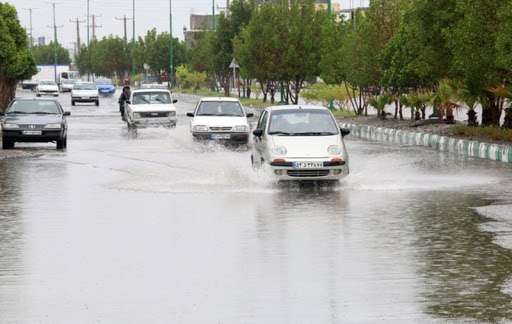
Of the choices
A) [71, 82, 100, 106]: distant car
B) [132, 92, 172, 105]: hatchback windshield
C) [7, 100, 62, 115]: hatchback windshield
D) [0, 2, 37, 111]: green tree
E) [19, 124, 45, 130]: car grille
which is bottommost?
[71, 82, 100, 106]: distant car

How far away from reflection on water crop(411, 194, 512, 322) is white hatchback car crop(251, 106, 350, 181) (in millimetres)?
4077

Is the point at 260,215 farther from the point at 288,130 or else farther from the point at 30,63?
the point at 30,63

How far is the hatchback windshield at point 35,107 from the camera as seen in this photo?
113 ft

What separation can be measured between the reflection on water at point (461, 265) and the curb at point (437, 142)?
37.6 feet

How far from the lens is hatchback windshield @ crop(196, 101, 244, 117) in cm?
3725

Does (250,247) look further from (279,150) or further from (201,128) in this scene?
(201,128)

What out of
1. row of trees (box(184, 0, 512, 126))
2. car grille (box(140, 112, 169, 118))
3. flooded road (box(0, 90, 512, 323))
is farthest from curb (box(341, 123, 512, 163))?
car grille (box(140, 112, 169, 118))

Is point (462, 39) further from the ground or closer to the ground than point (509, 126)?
further from the ground

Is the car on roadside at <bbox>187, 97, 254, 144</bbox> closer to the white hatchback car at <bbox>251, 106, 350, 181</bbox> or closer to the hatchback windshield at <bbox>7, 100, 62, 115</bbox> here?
the hatchback windshield at <bbox>7, 100, 62, 115</bbox>

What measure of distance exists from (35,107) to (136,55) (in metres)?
130

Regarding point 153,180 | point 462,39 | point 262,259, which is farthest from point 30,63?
point 262,259

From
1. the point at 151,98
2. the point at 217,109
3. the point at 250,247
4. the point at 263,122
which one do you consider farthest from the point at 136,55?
the point at 250,247

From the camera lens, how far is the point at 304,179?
21516 millimetres

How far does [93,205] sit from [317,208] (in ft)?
10.5
